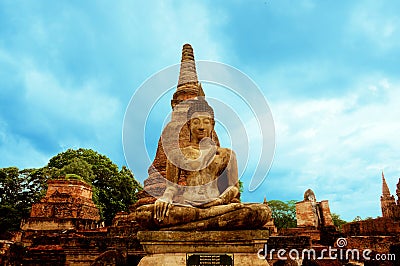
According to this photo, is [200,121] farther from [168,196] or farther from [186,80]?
[186,80]

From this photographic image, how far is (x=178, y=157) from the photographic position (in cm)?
587

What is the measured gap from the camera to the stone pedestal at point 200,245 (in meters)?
4.62

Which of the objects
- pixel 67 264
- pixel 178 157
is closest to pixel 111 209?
pixel 67 264

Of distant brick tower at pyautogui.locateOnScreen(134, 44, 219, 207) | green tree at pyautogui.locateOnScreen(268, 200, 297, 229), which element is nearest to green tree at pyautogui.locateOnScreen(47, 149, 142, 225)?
distant brick tower at pyautogui.locateOnScreen(134, 44, 219, 207)

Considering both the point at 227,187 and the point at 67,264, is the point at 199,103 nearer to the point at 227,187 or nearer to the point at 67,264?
the point at 227,187

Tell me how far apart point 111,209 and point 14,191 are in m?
10.1

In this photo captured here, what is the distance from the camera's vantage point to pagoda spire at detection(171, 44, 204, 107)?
2233 centimetres

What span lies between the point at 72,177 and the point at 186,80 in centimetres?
1257

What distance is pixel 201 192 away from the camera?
5477mm

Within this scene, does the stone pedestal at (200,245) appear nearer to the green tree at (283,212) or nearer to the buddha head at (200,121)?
the buddha head at (200,121)

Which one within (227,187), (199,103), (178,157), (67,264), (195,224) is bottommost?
(67,264)

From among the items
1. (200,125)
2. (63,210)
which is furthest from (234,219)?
(63,210)

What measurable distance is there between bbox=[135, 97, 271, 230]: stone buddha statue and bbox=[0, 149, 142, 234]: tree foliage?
75.4ft

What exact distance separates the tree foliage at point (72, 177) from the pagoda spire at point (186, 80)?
11.5m
